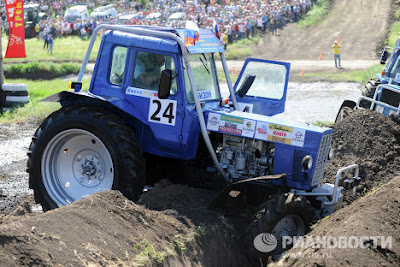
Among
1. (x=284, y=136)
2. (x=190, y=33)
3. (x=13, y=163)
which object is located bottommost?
(x=13, y=163)

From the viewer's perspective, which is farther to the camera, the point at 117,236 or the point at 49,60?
the point at 49,60

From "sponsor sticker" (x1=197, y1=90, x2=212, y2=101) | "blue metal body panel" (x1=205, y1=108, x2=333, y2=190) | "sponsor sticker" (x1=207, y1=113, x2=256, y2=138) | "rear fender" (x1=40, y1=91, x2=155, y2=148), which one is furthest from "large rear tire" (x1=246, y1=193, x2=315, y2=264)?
"rear fender" (x1=40, y1=91, x2=155, y2=148)

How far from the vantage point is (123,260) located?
624cm

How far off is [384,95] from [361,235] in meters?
8.80

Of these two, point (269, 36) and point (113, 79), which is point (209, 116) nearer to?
point (113, 79)

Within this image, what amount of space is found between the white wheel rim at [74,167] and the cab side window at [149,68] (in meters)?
1.07

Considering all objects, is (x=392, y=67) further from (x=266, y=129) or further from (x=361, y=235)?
(x=361, y=235)

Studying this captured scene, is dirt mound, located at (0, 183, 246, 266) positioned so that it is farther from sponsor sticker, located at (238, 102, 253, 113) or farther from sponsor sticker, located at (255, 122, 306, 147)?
sponsor sticker, located at (238, 102, 253, 113)

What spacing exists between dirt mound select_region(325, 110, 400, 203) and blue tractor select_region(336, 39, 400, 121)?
1905 millimetres

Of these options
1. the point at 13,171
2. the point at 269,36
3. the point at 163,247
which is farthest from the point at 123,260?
the point at 269,36

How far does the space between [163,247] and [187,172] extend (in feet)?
7.81

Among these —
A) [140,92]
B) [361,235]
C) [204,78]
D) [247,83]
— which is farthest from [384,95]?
[361,235]

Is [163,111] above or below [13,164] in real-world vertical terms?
above

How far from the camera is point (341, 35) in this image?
37.1 meters
